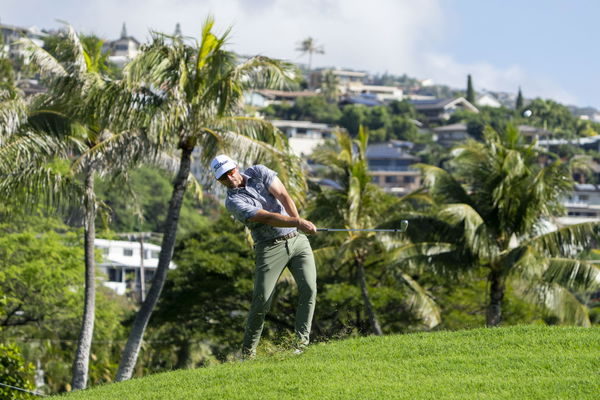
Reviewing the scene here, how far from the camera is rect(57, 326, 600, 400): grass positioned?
30.3 ft

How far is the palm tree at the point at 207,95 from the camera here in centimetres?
1886

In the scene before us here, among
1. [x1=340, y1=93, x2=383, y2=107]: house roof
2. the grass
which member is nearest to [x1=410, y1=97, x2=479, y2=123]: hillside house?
[x1=340, y1=93, x2=383, y2=107]: house roof

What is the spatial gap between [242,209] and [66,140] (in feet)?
35.6

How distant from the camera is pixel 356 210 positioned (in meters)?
28.3

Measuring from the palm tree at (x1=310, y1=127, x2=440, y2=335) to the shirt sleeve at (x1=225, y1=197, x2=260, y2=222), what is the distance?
54.4 feet

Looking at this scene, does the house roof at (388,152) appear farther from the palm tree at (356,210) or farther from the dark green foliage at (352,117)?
the palm tree at (356,210)

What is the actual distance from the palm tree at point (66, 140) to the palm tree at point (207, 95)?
2.86 ft

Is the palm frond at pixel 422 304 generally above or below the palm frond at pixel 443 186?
below

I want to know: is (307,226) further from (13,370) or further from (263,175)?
(13,370)

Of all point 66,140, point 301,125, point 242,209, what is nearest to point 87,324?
point 66,140

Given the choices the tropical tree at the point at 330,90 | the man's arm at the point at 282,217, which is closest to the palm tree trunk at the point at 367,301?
the man's arm at the point at 282,217

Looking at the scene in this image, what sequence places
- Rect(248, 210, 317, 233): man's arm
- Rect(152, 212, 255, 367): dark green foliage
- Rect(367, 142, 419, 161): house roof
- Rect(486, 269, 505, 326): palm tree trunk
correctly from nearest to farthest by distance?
1. Rect(248, 210, 317, 233): man's arm
2. Rect(486, 269, 505, 326): palm tree trunk
3. Rect(152, 212, 255, 367): dark green foliage
4. Rect(367, 142, 419, 161): house roof

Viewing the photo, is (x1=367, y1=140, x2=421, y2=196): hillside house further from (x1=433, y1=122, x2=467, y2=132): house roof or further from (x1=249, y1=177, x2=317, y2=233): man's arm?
(x1=249, y1=177, x2=317, y2=233): man's arm

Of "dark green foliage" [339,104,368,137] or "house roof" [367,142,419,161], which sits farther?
"dark green foliage" [339,104,368,137]
